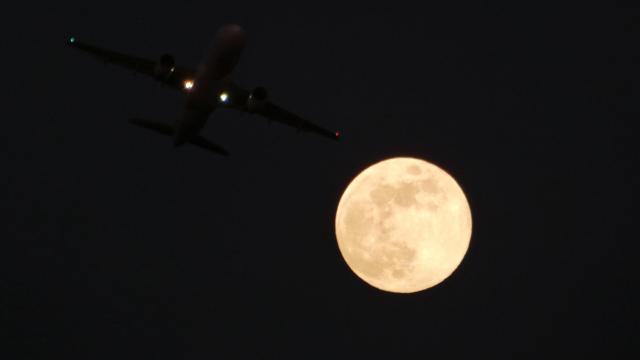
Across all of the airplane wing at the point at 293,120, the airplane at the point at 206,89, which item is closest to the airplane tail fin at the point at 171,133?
the airplane at the point at 206,89

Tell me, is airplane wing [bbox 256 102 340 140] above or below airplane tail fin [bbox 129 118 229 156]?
above

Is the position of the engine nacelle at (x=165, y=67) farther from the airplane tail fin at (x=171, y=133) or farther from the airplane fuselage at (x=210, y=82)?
the airplane tail fin at (x=171, y=133)

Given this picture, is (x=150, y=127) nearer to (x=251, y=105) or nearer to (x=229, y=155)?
(x=229, y=155)

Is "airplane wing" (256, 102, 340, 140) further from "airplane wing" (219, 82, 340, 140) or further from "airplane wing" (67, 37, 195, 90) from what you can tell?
"airplane wing" (67, 37, 195, 90)

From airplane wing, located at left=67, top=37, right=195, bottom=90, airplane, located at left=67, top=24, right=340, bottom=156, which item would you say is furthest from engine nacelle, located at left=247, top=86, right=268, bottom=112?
airplane wing, located at left=67, top=37, right=195, bottom=90

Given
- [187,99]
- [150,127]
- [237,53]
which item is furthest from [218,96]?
[150,127]

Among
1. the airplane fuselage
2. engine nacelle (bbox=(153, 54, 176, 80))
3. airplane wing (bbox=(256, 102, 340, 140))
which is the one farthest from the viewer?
airplane wing (bbox=(256, 102, 340, 140))

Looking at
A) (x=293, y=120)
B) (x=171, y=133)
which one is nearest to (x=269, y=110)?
(x=293, y=120)

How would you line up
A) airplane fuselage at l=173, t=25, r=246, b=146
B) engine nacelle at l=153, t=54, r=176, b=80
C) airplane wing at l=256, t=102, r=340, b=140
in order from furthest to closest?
airplane wing at l=256, t=102, r=340, b=140
engine nacelle at l=153, t=54, r=176, b=80
airplane fuselage at l=173, t=25, r=246, b=146
